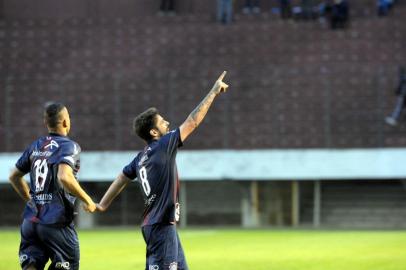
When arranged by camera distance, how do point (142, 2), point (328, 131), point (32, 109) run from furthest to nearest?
point (142, 2), point (32, 109), point (328, 131)

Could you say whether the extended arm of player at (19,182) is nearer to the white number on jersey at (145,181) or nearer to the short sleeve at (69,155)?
the short sleeve at (69,155)

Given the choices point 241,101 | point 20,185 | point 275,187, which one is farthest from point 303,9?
point 20,185

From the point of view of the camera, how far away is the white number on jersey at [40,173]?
27.0ft

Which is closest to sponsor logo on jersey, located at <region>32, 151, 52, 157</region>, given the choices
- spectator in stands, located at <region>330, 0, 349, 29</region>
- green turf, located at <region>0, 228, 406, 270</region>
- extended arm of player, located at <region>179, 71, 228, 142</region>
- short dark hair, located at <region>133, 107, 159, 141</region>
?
short dark hair, located at <region>133, 107, 159, 141</region>

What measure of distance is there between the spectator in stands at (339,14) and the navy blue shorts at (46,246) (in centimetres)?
2523

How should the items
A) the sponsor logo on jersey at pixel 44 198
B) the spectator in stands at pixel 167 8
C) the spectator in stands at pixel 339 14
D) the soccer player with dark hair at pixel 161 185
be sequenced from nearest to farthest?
1. the soccer player with dark hair at pixel 161 185
2. the sponsor logo on jersey at pixel 44 198
3. the spectator in stands at pixel 339 14
4. the spectator in stands at pixel 167 8

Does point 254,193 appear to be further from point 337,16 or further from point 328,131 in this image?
point 337,16

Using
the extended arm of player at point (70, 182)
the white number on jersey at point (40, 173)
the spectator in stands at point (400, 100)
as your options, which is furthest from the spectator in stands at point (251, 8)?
the extended arm of player at point (70, 182)

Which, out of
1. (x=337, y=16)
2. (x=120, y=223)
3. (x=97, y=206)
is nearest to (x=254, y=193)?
(x=120, y=223)

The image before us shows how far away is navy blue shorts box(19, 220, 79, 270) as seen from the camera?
8.24m

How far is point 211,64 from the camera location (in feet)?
106

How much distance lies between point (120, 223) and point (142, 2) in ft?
35.7

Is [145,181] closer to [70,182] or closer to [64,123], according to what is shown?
[70,182]

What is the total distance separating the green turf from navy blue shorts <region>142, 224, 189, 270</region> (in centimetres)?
600
